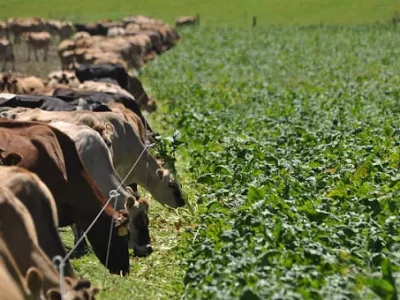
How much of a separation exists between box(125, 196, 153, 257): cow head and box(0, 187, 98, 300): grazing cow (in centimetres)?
386

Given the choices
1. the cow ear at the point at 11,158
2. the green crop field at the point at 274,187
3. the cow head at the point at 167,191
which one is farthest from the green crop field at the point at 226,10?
the cow ear at the point at 11,158

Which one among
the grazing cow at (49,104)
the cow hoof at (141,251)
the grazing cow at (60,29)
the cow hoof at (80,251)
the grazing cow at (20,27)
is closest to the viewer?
the cow hoof at (141,251)

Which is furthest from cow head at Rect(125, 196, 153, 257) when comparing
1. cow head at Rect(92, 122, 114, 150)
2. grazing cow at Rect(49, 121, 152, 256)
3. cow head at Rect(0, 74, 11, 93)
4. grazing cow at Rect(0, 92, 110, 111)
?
cow head at Rect(0, 74, 11, 93)

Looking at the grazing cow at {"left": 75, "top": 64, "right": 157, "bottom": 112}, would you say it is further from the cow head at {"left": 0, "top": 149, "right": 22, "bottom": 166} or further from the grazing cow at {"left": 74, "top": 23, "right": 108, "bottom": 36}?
the grazing cow at {"left": 74, "top": 23, "right": 108, "bottom": 36}

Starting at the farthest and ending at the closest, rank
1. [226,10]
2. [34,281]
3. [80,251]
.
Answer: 1. [226,10]
2. [80,251]
3. [34,281]

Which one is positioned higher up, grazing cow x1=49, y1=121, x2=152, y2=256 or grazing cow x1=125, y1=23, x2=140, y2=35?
grazing cow x1=49, y1=121, x2=152, y2=256

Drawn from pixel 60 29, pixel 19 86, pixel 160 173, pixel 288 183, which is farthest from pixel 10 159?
pixel 60 29

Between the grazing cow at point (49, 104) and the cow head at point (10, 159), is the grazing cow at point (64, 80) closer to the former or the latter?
the grazing cow at point (49, 104)

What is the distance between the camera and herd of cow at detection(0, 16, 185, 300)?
725cm

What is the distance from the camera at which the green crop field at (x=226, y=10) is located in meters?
68.8

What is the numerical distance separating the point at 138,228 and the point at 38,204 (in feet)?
11.6

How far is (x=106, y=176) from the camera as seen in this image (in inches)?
462

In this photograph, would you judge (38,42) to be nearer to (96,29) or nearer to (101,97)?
(96,29)

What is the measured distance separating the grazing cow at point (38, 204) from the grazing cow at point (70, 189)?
191cm
